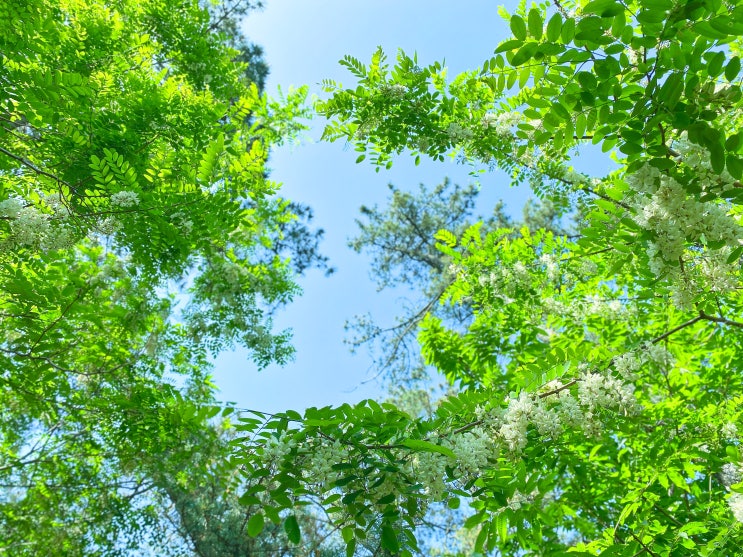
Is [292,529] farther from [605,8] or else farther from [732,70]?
[732,70]

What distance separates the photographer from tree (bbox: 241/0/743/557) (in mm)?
1558

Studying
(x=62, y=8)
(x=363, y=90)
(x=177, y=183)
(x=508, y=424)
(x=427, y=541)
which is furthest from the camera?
(x=427, y=541)

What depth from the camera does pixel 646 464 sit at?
3537 mm

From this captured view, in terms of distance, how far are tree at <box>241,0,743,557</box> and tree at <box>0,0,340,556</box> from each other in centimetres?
57

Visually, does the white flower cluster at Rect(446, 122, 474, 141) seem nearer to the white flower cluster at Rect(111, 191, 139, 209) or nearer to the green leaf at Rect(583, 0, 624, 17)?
the white flower cluster at Rect(111, 191, 139, 209)

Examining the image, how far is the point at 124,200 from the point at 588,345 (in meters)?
2.64

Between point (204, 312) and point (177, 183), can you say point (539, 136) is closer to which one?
point (177, 183)

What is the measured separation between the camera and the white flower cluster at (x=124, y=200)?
2768mm

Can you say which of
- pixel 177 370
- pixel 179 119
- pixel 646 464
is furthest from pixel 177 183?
pixel 646 464

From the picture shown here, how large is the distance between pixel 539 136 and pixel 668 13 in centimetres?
53

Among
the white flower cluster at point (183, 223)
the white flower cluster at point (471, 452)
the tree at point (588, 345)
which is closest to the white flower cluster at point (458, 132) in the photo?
the tree at point (588, 345)

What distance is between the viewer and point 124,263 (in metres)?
→ 5.43

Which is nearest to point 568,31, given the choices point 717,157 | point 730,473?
point 717,157

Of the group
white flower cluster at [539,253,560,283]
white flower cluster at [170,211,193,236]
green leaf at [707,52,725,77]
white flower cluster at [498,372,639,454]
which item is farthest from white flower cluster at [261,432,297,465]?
white flower cluster at [539,253,560,283]
